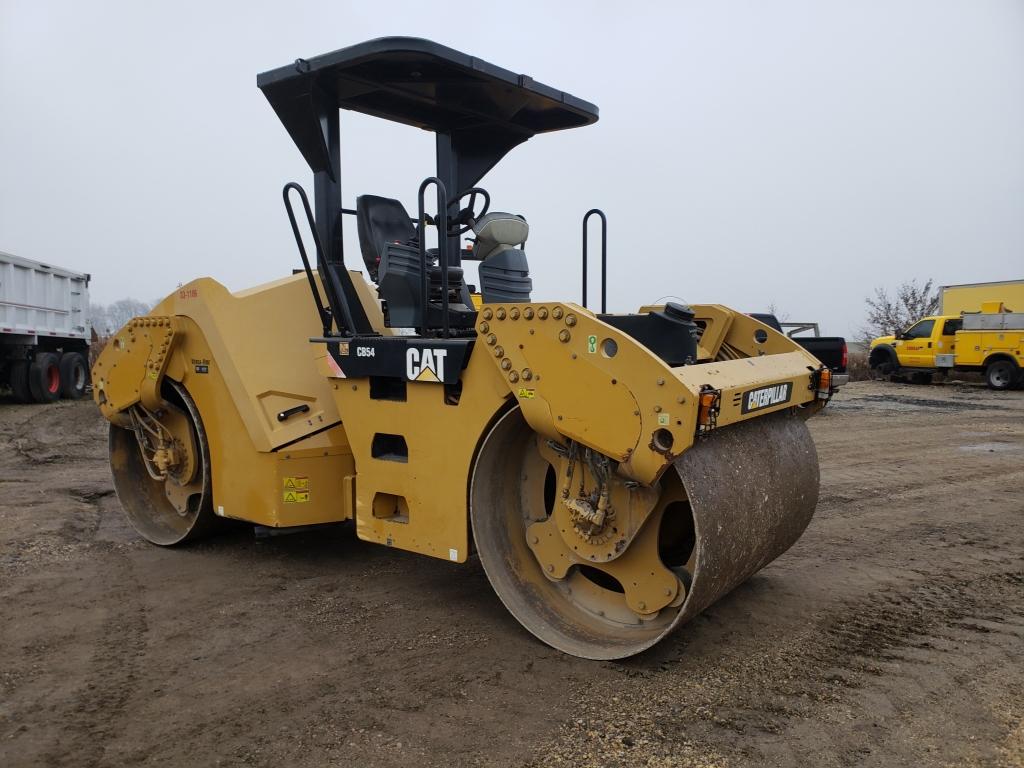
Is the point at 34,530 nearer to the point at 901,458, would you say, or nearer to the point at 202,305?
the point at 202,305

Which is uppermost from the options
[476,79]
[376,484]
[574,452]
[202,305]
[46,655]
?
[476,79]

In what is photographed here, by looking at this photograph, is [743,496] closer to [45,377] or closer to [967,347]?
[45,377]

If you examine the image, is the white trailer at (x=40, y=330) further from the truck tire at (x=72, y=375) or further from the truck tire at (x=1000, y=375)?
the truck tire at (x=1000, y=375)

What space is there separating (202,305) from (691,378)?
9.72 feet

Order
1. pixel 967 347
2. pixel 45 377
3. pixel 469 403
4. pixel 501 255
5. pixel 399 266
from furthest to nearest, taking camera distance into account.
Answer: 1. pixel 967 347
2. pixel 45 377
3. pixel 501 255
4. pixel 399 266
5. pixel 469 403

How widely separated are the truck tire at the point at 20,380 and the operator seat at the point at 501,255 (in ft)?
42.2

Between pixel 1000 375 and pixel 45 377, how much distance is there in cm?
1881

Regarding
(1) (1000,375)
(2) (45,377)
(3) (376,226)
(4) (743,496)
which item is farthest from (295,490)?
(1) (1000,375)

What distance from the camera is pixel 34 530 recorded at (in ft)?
18.5

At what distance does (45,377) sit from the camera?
14.5 metres

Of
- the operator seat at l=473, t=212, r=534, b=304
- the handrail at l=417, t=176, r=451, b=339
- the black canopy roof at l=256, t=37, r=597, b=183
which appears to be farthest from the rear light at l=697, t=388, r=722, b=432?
the black canopy roof at l=256, t=37, r=597, b=183

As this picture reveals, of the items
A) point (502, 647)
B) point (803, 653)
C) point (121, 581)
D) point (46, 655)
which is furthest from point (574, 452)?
point (121, 581)

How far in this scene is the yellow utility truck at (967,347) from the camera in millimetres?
17469

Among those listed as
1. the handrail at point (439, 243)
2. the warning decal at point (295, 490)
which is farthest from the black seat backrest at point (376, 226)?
the warning decal at point (295, 490)
